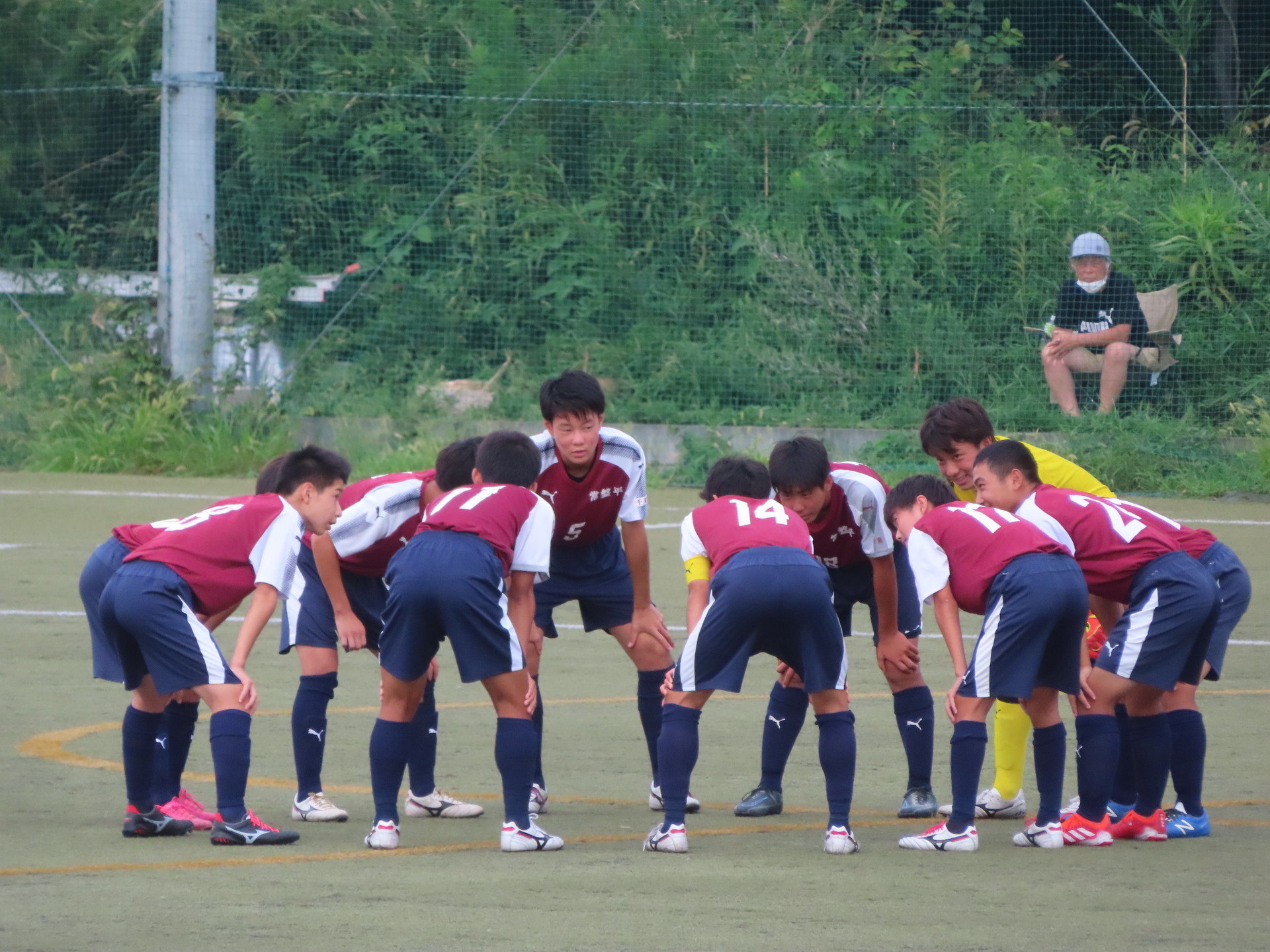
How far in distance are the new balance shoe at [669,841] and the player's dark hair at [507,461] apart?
1.21 meters

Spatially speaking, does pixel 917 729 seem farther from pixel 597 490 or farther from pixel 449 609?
pixel 449 609

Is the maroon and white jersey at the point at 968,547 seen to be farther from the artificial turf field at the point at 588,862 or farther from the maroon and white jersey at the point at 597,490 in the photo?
the maroon and white jersey at the point at 597,490

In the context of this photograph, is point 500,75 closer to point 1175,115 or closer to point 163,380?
point 163,380

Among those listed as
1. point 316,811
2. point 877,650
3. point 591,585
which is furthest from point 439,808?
point 877,650

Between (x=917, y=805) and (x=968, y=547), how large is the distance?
105 centimetres

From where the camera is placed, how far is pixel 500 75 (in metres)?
17.6

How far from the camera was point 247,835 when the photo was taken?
17.2 ft

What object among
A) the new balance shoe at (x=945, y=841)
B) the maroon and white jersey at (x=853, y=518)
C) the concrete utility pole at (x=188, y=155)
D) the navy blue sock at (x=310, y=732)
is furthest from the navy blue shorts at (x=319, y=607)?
the concrete utility pole at (x=188, y=155)

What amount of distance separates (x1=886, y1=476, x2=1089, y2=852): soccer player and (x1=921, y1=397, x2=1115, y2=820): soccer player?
1.44 ft

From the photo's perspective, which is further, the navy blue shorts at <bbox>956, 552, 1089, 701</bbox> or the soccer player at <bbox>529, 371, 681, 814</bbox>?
the soccer player at <bbox>529, 371, 681, 814</bbox>

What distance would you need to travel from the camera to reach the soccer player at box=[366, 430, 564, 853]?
199 inches

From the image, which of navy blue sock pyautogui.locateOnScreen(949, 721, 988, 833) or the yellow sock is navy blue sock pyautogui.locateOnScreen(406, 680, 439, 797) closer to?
navy blue sock pyautogui.locateOnScreen(949, 721, 988, 833)

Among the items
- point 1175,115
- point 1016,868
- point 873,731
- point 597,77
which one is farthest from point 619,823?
point 1175,115

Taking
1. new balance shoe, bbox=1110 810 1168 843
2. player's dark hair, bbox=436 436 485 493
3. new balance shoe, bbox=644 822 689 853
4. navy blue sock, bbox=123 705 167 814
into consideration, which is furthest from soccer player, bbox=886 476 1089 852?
navy blue sock, bbox=123 705 167 814
